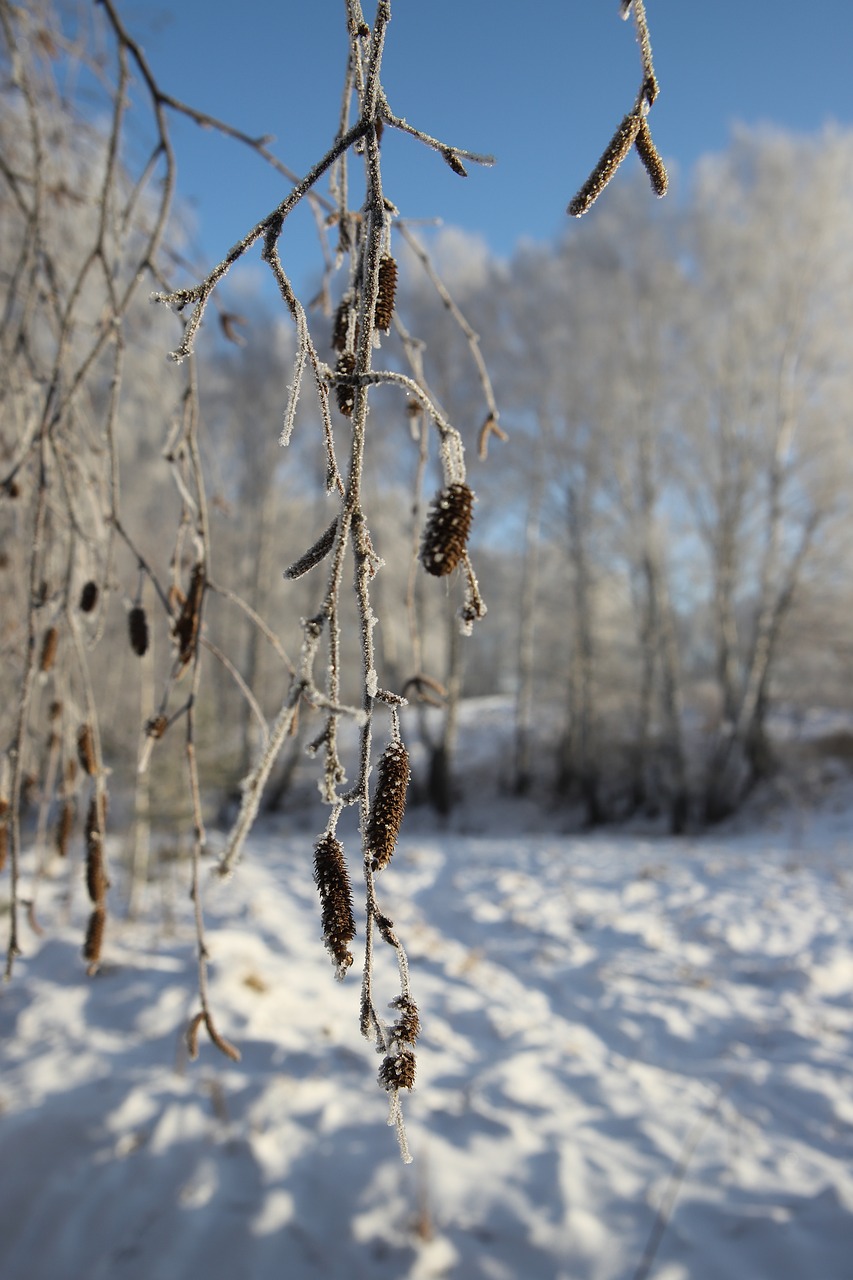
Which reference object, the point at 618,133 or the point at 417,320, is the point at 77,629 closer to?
the point at 618,133

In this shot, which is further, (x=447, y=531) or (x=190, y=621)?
(x=190, y=621)

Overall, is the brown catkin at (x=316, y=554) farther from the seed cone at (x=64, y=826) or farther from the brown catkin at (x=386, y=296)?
the seed cone at (x=64, y=826)

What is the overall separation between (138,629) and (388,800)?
55 centimetres

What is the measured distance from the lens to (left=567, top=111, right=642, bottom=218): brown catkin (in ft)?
1.57

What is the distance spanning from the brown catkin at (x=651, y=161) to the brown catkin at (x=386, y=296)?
180mm

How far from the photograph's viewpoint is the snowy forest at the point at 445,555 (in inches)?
27.7

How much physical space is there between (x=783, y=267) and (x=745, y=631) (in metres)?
8.13

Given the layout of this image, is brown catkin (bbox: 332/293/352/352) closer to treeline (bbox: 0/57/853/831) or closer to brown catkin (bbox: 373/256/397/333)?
brown catkin (bbox: 373/256/397/333)

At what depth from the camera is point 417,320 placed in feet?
33.2

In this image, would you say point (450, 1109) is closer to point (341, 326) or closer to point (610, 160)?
point (341, 326)

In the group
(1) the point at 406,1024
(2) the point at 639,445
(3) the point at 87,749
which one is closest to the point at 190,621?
(3) the point at 87,749

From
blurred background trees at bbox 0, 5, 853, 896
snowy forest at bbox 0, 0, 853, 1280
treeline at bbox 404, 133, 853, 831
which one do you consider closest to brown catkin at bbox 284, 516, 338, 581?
snowy forest at bbox 0, 0, 853, 1280

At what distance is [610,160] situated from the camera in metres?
0.48

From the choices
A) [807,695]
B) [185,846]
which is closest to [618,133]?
[185,846]
